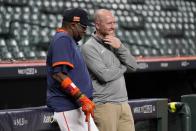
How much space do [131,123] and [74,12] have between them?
1074 mm

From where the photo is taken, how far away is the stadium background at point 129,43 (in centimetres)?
605

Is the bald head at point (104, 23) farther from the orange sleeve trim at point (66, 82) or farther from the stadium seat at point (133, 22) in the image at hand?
the stadium seat at point (133, 22)

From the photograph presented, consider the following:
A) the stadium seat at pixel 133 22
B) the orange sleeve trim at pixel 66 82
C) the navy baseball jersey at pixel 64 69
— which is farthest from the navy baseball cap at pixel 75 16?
the stadium seat at pixel 133 22

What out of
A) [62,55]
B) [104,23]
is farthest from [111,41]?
[62,55]

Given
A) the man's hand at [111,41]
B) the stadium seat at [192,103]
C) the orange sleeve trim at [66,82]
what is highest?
the man's hand at [111,41]

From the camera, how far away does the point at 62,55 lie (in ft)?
12.4

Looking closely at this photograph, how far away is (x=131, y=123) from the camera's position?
4.44 metres

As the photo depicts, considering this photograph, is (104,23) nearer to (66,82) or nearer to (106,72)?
(106,72)

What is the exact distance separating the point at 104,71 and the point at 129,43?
3395mm

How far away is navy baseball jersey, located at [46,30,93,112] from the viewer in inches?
149

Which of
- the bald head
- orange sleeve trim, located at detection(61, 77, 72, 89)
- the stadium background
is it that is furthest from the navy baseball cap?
the stadium background

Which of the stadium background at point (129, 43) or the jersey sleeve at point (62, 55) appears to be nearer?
the jersey sleeve at point (62, 55)

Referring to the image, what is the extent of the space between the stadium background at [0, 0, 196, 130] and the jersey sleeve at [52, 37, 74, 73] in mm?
1634

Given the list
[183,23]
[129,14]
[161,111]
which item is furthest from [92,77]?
[183,23]
